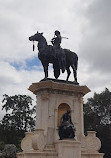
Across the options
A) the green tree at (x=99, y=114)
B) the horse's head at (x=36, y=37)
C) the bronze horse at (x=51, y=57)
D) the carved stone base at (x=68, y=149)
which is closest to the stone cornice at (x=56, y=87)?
the bronze horse at (x=51, y=57)

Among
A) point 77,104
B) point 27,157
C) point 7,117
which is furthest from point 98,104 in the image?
point 27,157

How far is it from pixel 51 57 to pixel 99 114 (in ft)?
104

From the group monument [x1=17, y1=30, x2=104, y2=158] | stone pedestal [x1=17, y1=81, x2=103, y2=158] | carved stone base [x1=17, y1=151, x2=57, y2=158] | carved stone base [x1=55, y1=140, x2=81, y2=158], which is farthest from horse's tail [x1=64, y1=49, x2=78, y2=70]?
carved stone base [x1=17, y1=151, x2=57, y2=158]

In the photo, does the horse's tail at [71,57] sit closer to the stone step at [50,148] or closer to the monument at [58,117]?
the monument at [58,117]

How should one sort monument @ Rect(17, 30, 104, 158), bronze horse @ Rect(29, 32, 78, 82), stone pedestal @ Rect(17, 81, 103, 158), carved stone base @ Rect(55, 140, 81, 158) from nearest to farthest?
1. carved stone base @ Rect(55, 140, 81, 158)
2. stone pedestal @ Rect(17, 81, 103, 158)
3. monument @ Rect(17, 30, 104, 158)
4. bronze horse @ Rect(29, 32, 78, 82)

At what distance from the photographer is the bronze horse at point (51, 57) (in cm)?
1683

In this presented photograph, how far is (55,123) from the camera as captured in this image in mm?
15398

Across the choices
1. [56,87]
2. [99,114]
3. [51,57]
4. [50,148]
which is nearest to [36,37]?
[51,57]

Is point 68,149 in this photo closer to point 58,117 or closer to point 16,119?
point 58,117

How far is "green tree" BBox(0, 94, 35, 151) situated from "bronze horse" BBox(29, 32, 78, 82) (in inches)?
1407

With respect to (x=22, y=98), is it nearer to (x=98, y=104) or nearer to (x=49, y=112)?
(x=98, y=104)

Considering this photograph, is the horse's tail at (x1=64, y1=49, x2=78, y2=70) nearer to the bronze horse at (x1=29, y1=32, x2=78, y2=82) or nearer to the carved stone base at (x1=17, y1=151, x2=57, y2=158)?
the bronze horse at (x1=29, y1=32, x2=78, y2=82)

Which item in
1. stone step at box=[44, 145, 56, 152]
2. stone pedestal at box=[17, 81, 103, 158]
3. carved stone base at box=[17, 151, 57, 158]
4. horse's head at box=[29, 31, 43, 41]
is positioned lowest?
carved stone base at box=[17, 151, 57, 158]

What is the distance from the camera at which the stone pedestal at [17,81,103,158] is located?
14.2 meters
